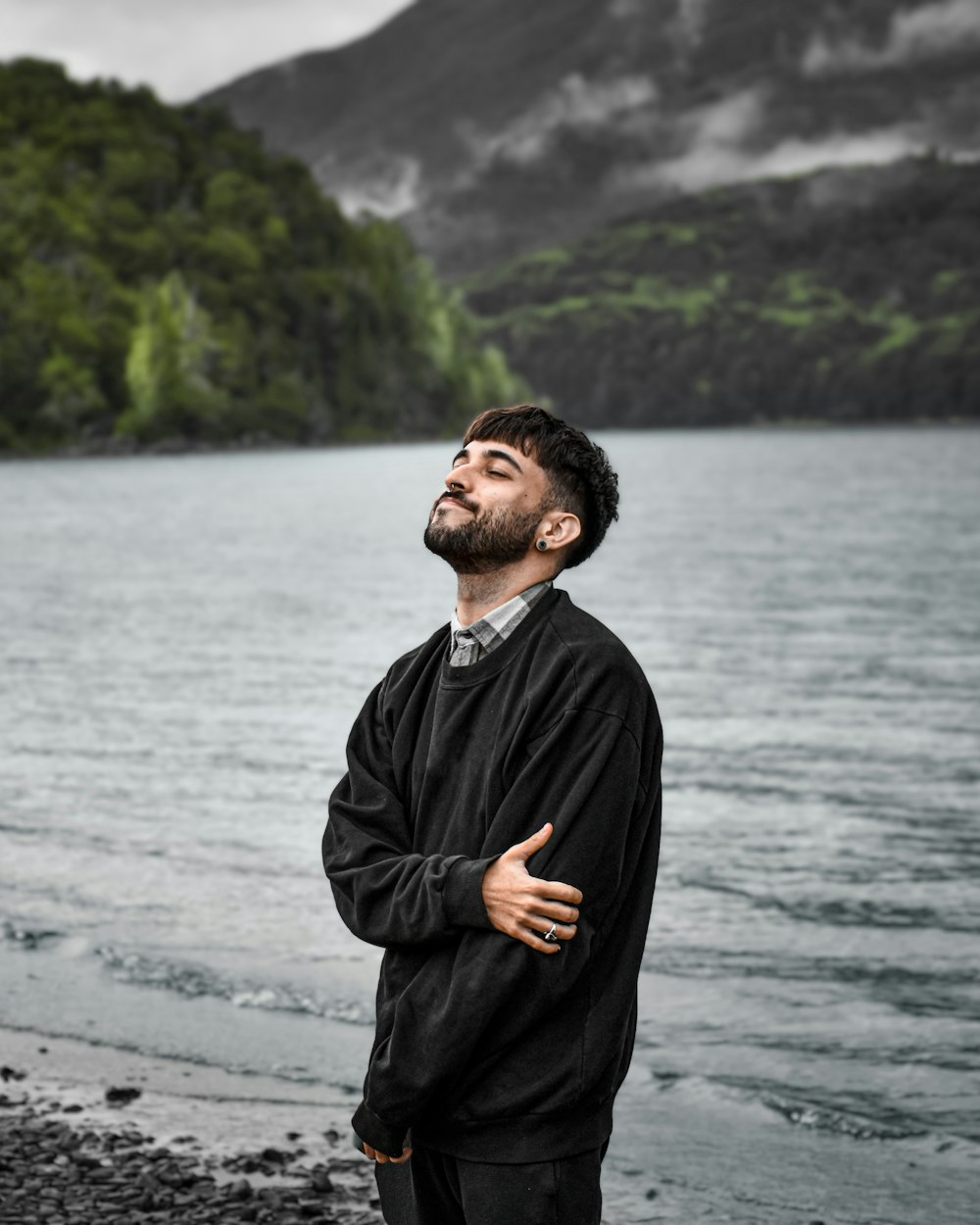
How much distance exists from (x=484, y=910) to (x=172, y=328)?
158245 mm

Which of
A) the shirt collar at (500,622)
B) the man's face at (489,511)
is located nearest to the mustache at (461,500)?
the man's face at (489,511)

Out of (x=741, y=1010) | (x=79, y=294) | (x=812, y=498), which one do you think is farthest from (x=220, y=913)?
(x=79, y=294)

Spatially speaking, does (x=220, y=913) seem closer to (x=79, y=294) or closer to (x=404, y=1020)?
(x=404, y=1020)

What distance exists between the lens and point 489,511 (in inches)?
152

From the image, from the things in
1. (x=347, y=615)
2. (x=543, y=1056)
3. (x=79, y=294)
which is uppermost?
(x=79, y=294)

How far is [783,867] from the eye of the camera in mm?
12945

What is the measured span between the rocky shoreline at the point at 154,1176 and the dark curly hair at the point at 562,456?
3672 millimetres

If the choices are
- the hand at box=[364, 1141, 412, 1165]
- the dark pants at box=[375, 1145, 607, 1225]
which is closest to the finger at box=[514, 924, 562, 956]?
the dark pants at box=[375, 1145, 607, 1225]

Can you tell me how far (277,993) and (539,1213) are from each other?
6357mm

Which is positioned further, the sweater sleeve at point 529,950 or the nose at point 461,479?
the nose at point 461,479

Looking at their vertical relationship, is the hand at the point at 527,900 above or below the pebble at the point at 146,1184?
above

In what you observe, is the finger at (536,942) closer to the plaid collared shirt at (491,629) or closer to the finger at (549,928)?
the finger at (549,928)

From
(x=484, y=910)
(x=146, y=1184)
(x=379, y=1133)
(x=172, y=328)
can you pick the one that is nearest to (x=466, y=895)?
(x=484, y=910)

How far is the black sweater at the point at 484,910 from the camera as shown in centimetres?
359
